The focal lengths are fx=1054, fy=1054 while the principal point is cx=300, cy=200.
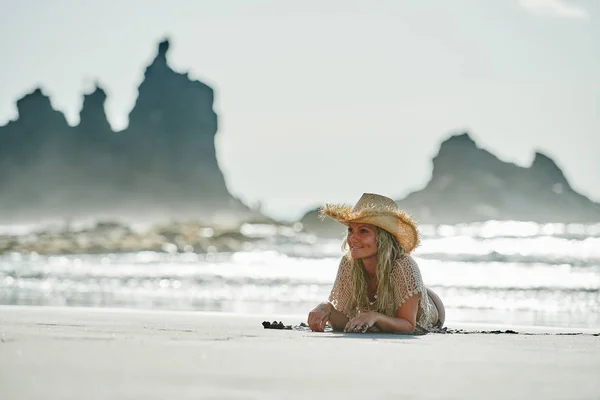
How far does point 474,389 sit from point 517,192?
96.6 m

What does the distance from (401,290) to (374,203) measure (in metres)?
0.62

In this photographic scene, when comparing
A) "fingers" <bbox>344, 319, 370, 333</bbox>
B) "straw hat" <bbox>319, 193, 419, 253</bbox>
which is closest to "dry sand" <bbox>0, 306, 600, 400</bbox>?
"fingers" <bbox>344, 319, 370, 333</bbox>

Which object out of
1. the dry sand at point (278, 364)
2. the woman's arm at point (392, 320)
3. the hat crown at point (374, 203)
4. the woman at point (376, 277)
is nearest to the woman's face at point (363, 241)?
the woman at point (376, 277)

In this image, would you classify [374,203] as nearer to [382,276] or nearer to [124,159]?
[382,276]

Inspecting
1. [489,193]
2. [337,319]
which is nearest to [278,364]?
[337,319]

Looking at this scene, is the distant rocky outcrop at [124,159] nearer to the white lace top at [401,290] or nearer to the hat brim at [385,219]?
the white lace top at [401,290]

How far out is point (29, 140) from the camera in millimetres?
122750

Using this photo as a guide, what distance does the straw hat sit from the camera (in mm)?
7168

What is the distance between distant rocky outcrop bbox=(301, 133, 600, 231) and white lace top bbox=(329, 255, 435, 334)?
262ft

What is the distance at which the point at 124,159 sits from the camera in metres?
122

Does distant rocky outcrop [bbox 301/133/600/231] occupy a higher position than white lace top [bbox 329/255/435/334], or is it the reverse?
distant rocky outcrop [bbox 301/133/600/231]

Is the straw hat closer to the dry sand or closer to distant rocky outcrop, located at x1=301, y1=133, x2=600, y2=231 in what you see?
the dry sand

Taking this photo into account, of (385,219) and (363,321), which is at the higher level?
A: (385,219)

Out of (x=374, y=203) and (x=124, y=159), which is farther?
(x=124, y=159)
